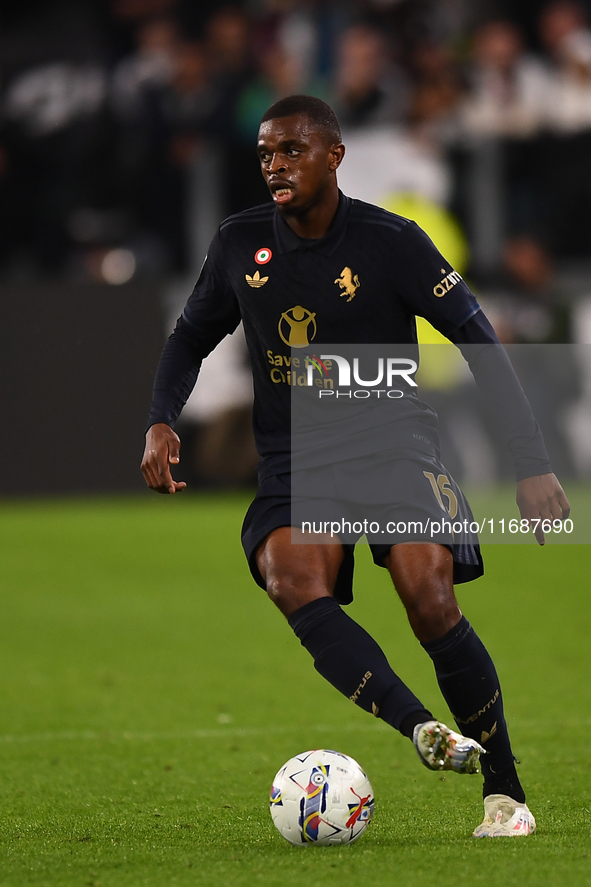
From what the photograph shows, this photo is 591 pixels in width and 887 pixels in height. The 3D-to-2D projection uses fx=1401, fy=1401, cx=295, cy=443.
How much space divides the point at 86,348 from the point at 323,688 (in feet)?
23.0

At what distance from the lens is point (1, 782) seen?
4.65 metres

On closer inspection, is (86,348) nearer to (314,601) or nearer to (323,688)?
(323,688)

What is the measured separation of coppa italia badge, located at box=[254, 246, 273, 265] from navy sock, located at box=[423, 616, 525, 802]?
110cm

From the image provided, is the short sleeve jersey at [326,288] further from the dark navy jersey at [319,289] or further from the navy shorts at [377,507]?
the navy shorts at [377,507]

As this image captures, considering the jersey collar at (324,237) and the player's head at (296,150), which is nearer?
the player's head at (296,150)

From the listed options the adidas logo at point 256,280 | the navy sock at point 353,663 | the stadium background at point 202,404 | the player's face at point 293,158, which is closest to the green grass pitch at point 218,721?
the stadium background at point 202,404

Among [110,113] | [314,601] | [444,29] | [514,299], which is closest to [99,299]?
[110,113]

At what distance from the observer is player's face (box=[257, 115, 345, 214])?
3652 mm

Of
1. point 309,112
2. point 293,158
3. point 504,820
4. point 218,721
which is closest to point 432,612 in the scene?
point 504,820

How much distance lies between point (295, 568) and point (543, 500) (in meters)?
0.65

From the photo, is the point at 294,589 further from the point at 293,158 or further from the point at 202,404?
the point at 202,404

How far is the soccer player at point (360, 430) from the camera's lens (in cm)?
354

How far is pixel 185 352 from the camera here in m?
4.07

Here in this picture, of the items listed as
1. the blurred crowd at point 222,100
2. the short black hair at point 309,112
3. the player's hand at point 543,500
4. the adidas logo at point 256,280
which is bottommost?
the player's hand at point 543,500
